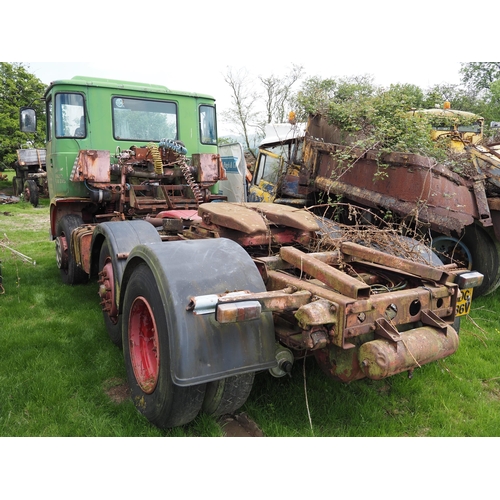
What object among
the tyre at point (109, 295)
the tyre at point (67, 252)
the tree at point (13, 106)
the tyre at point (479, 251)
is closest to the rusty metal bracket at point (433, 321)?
the tyre at point (109, 295)

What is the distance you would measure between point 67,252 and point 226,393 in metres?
4.28

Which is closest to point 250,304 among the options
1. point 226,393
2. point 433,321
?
point 226,393

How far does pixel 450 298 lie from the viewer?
2738mm

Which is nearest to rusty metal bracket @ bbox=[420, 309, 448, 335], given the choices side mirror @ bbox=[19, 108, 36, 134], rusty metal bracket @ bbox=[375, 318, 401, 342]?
rusty metal bracket @ bbox=[375, 318, 401, 342]

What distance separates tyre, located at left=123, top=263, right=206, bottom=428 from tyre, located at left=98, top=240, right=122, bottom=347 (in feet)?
2.58

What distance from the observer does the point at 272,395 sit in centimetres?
321

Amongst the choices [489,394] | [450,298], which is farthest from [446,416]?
[450,298]

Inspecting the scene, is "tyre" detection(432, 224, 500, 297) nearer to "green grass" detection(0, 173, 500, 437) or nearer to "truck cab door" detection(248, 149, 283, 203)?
"green grass" detection(0, 173, 500, 437)

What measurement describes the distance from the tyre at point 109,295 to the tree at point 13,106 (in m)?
19.6

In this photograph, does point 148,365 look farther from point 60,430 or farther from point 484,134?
point 484,134

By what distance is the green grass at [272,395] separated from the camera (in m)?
2.88

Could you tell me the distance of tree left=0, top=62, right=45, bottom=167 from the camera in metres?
21.2

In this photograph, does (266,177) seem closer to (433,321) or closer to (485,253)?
(485,253)

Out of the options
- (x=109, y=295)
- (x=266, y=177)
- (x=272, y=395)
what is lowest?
(x=272, y=395)
